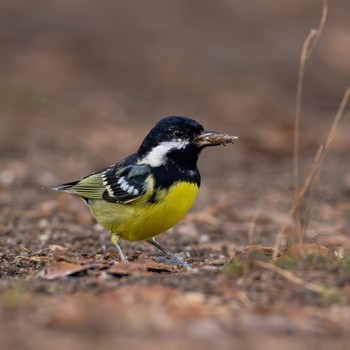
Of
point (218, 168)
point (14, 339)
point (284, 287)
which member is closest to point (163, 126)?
point (284, 287)

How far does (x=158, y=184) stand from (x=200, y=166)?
585cm

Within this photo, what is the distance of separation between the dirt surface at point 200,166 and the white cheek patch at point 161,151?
0.91 m

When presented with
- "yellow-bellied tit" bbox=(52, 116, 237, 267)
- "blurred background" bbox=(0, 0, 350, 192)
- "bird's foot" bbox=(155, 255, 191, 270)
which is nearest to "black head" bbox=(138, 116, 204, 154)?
"yellow-bellied tit" bbox=(52, 116, 237, 267)

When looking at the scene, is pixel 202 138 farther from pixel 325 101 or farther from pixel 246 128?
pixel 325 101

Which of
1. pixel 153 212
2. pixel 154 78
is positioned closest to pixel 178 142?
pixel 153 212

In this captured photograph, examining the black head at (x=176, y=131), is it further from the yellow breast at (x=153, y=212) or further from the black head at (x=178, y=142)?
the yellow breast at (x=153, y=212)

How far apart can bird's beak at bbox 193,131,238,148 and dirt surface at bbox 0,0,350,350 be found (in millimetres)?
849

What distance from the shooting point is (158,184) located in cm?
709

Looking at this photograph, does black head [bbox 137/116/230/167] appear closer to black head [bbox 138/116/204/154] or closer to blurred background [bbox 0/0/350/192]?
black head [bbox 138/116/204/154]

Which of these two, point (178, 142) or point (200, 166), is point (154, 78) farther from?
point (178, 142)

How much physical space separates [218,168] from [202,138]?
560 centimetres

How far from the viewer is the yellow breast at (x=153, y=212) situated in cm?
702

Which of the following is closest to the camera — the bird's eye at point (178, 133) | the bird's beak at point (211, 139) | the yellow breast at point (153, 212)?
the yellow breast at point (153, 212)

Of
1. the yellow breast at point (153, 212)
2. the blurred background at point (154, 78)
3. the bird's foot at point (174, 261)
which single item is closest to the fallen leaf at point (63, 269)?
the bird's foot at point (174, 261)
